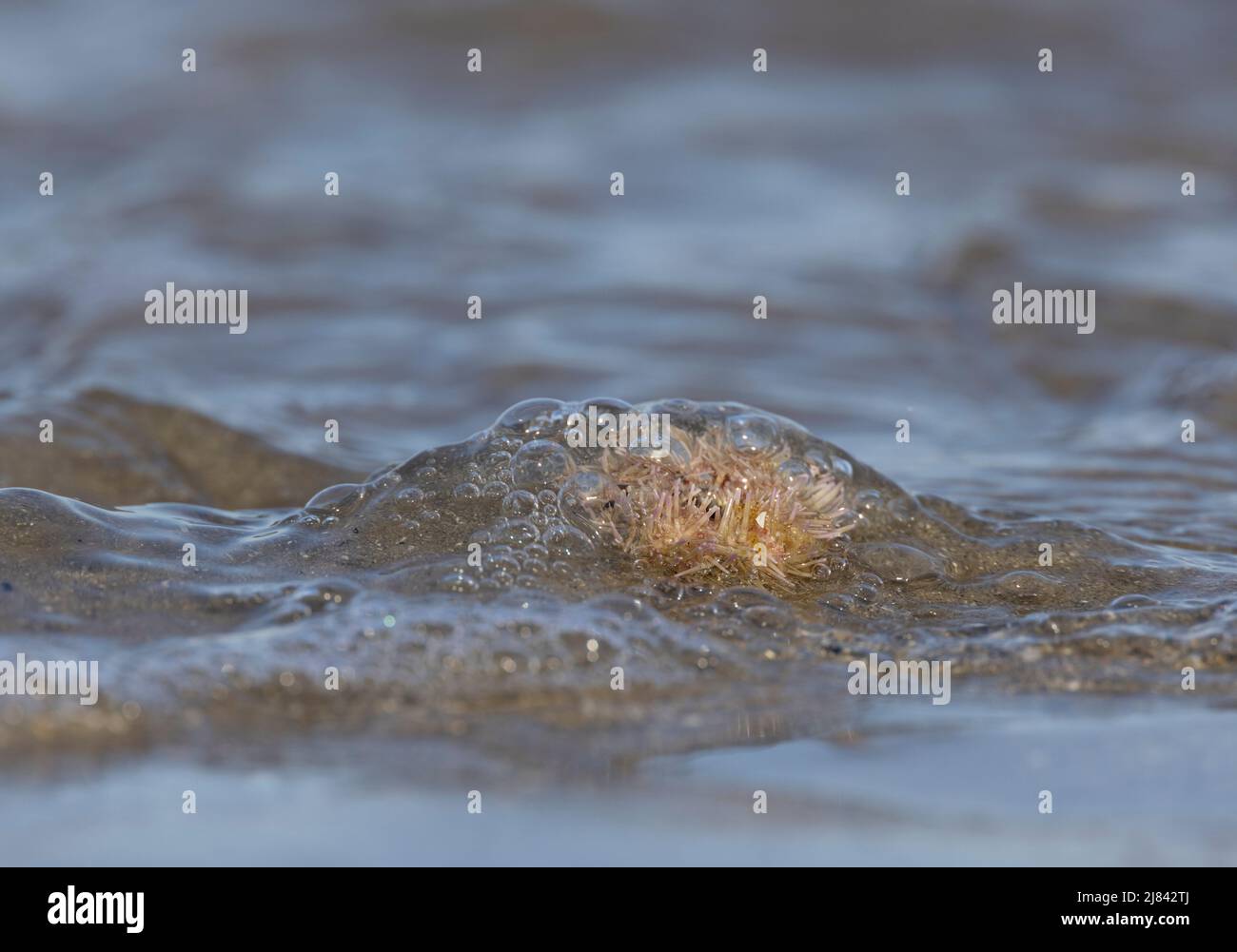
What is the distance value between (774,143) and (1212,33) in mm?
4532

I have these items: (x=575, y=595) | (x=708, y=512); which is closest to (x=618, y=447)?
(x=708, y=512)

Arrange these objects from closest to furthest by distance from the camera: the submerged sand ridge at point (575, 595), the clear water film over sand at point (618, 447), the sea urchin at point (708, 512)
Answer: the clear water film over sand at point (618, 447) < the submerged sand ridge at point (575, 595) < the sea urchin at point (708, 512)

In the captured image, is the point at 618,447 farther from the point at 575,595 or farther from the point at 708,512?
the point at 575,595

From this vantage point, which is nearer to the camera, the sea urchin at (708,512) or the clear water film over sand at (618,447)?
the clear water film over sand at (618,447)

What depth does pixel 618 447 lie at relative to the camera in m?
4.04

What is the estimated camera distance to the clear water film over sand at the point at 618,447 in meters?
3.03

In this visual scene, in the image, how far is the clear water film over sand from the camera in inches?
119

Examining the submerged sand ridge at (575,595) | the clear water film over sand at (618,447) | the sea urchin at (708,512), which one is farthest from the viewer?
the sea urchin at (708,512)

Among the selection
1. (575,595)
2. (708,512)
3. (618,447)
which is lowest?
(575,595)

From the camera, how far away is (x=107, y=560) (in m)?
3.80

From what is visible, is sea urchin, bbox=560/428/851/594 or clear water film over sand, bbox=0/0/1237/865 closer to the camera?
clear water film over sand, bbox=0/0/1237/865

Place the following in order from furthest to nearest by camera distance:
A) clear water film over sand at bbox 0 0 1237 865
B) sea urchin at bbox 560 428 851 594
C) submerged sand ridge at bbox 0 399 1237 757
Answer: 1. sea urchin at bbox 560 428 851 594
2. submerged sand ridge at bbox 0 399 1237 757
3. clear water film over sand at bbox 0 0 1237 865

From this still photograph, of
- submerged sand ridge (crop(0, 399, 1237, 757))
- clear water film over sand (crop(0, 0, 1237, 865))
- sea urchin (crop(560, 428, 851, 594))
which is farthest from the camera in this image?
sea urchin (crop(560, 428, 851, 594))
